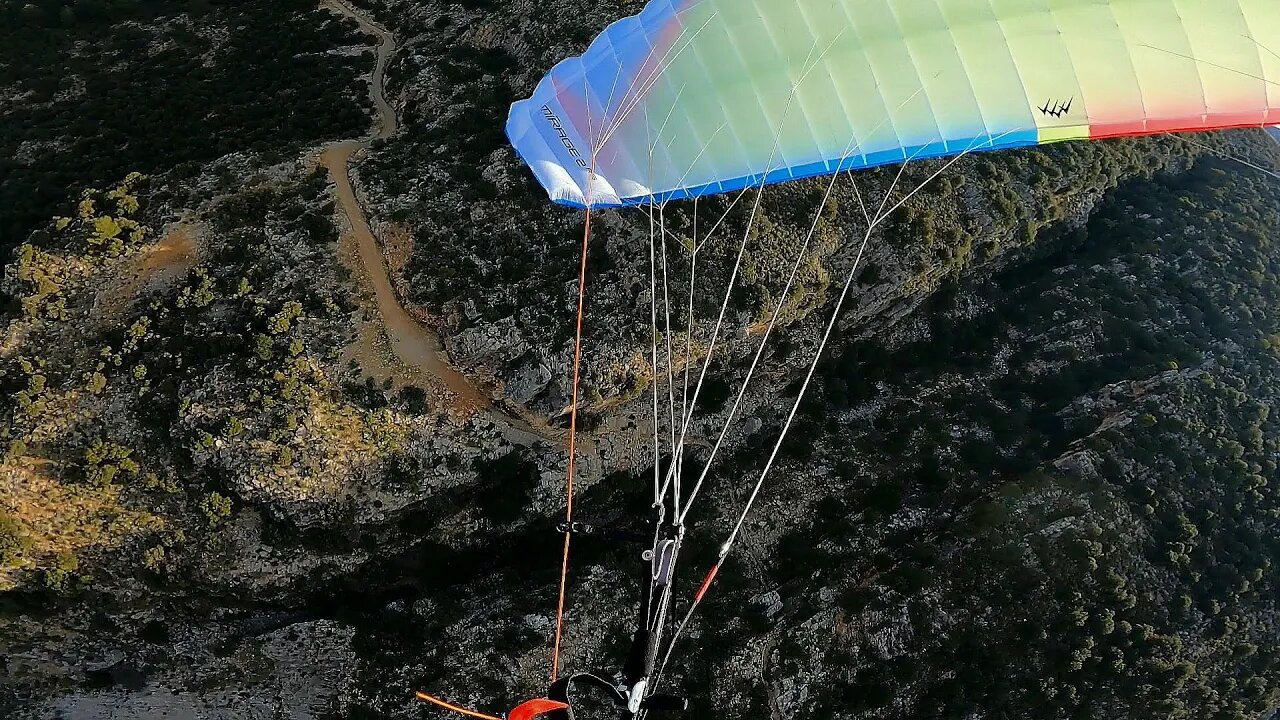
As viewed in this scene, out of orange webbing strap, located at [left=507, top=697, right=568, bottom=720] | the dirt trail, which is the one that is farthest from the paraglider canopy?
orange webbing strap, located at [left=507, top=697, right=568, bottom=720]

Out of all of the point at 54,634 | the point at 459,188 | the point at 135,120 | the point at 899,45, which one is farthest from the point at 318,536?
the point at 899,45

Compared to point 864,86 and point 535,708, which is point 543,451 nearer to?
point 535,708

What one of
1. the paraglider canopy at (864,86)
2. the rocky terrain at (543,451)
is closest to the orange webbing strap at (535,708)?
the paraglider canopy at (864,86)

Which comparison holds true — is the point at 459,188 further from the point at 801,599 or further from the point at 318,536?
the point at 801,599

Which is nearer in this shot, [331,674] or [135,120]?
[331,674]

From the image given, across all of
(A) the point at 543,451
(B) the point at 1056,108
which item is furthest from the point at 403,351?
(B) the point at 1056,108
